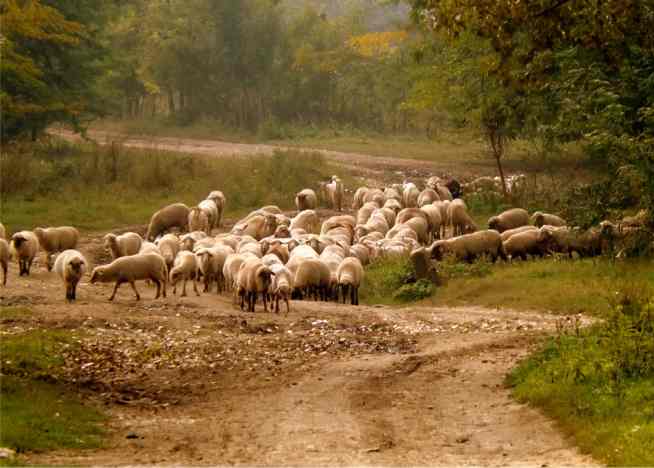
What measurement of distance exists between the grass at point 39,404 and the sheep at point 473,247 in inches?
331

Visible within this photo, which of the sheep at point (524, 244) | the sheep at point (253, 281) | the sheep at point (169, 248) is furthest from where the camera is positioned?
the sheep at point (524, 244)

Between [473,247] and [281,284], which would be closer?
[281,284]

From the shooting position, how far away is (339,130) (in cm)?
5450

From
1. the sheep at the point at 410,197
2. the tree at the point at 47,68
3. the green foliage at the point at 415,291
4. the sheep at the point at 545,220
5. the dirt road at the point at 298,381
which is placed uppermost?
the tree at the point at 47,68

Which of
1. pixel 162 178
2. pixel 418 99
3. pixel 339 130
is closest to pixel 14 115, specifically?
pixel 162 178

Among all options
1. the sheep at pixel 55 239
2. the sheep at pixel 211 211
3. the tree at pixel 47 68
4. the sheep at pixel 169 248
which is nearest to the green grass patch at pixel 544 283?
the sheep at pixel 169 248

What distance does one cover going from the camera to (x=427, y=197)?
87.6 feet

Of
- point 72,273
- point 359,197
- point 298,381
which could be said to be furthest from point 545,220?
point 298,381

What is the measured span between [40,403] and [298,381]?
9.26 ft

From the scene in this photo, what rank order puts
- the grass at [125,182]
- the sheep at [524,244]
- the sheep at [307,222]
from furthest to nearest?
the grass at [125,182], the sheep at [307,222], the sheep at [524,244]

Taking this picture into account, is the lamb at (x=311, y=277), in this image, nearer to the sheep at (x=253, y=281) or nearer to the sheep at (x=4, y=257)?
the sheep at (x=253, y=281)

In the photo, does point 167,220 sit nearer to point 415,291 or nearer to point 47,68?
point 415,291

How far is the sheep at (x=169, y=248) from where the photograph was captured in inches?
734

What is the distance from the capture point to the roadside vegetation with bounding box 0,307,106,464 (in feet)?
29.5
